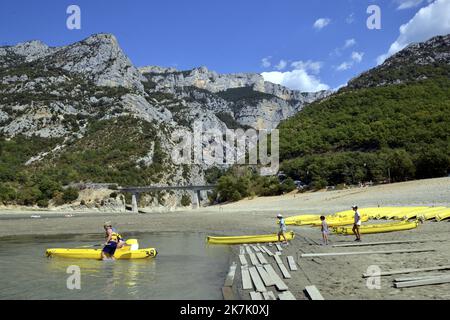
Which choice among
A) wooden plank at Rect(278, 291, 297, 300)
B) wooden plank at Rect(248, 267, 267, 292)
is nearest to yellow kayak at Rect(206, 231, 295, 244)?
wooden plank at Rect(248, 267, 267, 292)

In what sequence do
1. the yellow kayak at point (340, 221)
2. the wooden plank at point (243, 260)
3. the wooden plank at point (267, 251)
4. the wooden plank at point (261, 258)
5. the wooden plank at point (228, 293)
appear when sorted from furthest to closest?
the yellow kayak at point (340, 221)
the wooden plank at point (267, 251)
the wooden plank at point (261, 258)
the wooden plank at point (243, 260)
the wooden plank at point (228, 293)

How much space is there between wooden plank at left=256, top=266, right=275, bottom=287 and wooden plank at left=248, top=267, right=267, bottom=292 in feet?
0.42

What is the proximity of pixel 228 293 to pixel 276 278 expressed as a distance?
1.74 metres

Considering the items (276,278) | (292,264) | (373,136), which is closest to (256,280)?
(276,278)

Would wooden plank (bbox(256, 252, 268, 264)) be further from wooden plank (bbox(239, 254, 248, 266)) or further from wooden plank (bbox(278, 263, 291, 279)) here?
wooden plank (bbox(278, 263, 291, 279))

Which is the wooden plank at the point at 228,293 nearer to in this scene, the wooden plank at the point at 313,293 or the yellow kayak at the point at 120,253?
the wooden plank at the point at 313,293

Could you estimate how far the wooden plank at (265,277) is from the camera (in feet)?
41.1

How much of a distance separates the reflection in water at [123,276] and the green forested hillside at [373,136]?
5177cm

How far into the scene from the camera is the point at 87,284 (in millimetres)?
15133

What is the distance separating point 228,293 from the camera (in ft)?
40.5

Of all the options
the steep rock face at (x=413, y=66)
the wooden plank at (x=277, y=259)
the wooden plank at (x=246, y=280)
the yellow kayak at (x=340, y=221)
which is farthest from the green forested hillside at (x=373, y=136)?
the wooden plank at (x=246, y=280)

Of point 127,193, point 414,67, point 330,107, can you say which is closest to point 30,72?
→ point 127,193
